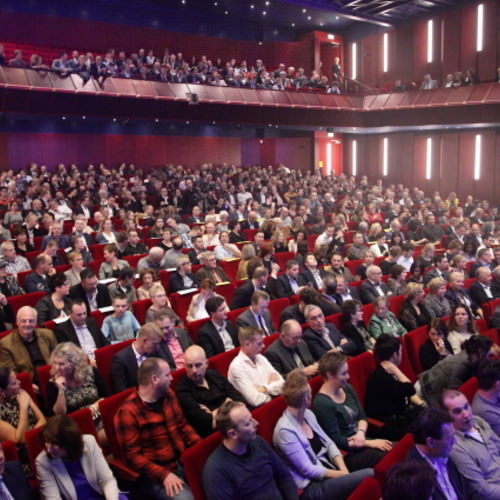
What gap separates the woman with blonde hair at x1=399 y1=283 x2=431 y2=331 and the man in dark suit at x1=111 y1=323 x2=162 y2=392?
2249 millimetres

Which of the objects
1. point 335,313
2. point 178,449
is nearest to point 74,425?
point 178,449

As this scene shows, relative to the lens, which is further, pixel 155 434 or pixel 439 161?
pixel 439 161

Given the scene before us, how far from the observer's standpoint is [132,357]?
3219 mm

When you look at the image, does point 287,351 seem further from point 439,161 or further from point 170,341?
point 439,161

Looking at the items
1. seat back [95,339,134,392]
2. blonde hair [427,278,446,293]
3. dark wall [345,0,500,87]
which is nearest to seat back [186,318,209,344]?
seat back [95,339,134,392]

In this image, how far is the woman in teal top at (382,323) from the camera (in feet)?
13.8

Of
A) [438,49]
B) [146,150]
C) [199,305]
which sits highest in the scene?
[438,49]

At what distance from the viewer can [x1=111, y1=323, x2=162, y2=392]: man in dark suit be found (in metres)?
3.16

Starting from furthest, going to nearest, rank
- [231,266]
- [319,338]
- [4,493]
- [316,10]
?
[316,10] < [231,266] < [319,338] < [4,493]

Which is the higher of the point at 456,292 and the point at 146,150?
the point at 146,150

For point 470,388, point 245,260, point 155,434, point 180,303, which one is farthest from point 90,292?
point 470,388

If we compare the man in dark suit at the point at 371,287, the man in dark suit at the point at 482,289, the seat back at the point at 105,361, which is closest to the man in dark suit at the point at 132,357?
the seat back at the point at 105,361

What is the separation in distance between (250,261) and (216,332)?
147cm

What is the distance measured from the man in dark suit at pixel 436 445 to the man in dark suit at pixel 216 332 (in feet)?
5.53
